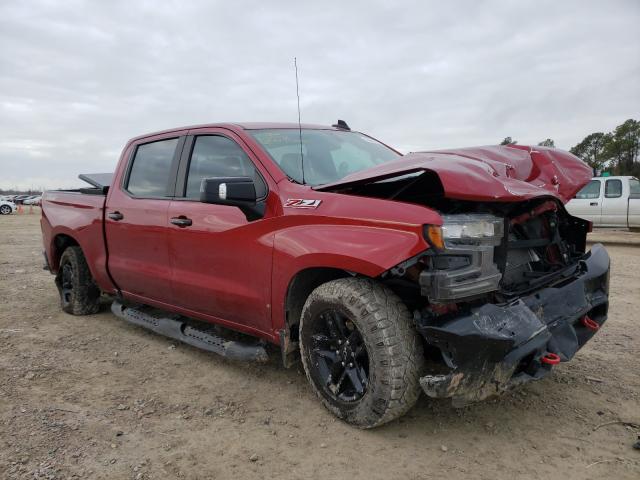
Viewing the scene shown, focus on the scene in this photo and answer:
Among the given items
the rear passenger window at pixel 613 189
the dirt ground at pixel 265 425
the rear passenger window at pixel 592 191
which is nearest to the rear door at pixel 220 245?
the dirt ground at pixel 265 425

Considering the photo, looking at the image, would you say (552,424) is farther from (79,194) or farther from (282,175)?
(79,194)

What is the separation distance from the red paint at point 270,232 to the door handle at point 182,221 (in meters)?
0.04

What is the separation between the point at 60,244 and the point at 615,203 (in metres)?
12.2

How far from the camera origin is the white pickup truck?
1232cm

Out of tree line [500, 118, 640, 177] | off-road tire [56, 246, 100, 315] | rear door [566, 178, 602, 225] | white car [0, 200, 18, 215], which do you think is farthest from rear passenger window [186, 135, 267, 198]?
white car [0, 200, 18, 215]

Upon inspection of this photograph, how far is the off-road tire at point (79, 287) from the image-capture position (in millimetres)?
5316

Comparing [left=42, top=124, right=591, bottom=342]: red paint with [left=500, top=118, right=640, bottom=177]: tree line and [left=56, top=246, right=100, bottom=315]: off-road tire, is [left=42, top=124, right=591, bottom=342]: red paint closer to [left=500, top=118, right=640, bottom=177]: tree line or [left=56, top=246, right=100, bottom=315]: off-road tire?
[left=56, top=246, right=100, bottom=315]: off-road tire

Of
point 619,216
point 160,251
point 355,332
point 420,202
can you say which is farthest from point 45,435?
point 619,216

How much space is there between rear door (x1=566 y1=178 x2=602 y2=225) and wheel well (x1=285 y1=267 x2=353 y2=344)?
11.4 meters

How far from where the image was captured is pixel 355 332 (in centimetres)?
284

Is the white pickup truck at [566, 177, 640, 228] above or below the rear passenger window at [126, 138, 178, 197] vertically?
below

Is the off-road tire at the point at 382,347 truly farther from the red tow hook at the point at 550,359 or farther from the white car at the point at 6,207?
the white car at the point at 6,207

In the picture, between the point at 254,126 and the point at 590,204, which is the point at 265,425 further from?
the point at 590,204

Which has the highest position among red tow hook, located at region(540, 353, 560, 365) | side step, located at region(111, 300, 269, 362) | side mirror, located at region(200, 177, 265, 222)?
side mirror, located at region(200, 177, 265, 222)
